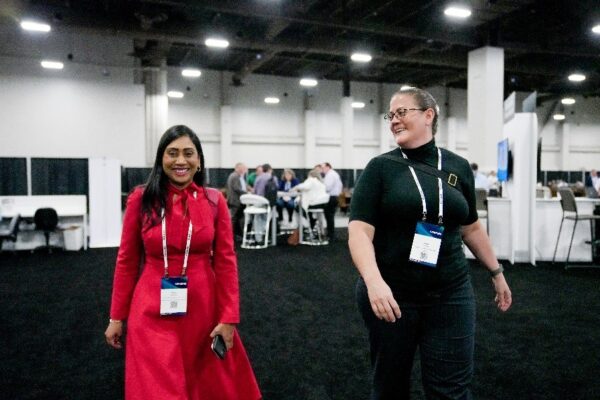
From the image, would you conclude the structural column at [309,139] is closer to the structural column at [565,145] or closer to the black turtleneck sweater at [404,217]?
the structural column at [565,145]

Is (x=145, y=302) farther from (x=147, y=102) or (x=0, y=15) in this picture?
(x=147, y=102)

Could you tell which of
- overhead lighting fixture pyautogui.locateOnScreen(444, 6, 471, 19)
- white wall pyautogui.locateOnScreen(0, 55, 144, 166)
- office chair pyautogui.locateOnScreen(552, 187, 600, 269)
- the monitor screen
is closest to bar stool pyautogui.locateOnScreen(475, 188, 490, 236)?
the monitor screen

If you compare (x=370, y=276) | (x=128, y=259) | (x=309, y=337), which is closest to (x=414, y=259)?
(x=370, y=276)

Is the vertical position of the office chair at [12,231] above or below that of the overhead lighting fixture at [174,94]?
below

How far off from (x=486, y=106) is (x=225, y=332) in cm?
990

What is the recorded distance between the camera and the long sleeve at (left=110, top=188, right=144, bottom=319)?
1.70m

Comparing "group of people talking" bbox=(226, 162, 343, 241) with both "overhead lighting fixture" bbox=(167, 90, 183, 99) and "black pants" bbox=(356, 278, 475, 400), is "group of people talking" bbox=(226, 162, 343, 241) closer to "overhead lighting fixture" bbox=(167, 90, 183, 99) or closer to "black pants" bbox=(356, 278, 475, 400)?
"overhead lighting fixture" bbox=(167, 90, 183, 99)

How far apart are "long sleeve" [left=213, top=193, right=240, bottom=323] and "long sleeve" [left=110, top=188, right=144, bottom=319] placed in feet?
0.90

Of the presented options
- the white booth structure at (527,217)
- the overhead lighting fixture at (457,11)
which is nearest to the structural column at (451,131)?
the overhead lighting fixture at (457,11)

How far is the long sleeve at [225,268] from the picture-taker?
1.74 m

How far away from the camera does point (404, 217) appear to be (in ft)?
4.89

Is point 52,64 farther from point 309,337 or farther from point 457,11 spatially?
point 309,337

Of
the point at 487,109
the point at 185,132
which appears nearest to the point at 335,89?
the point at 487,109

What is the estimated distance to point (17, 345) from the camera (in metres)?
3.54
